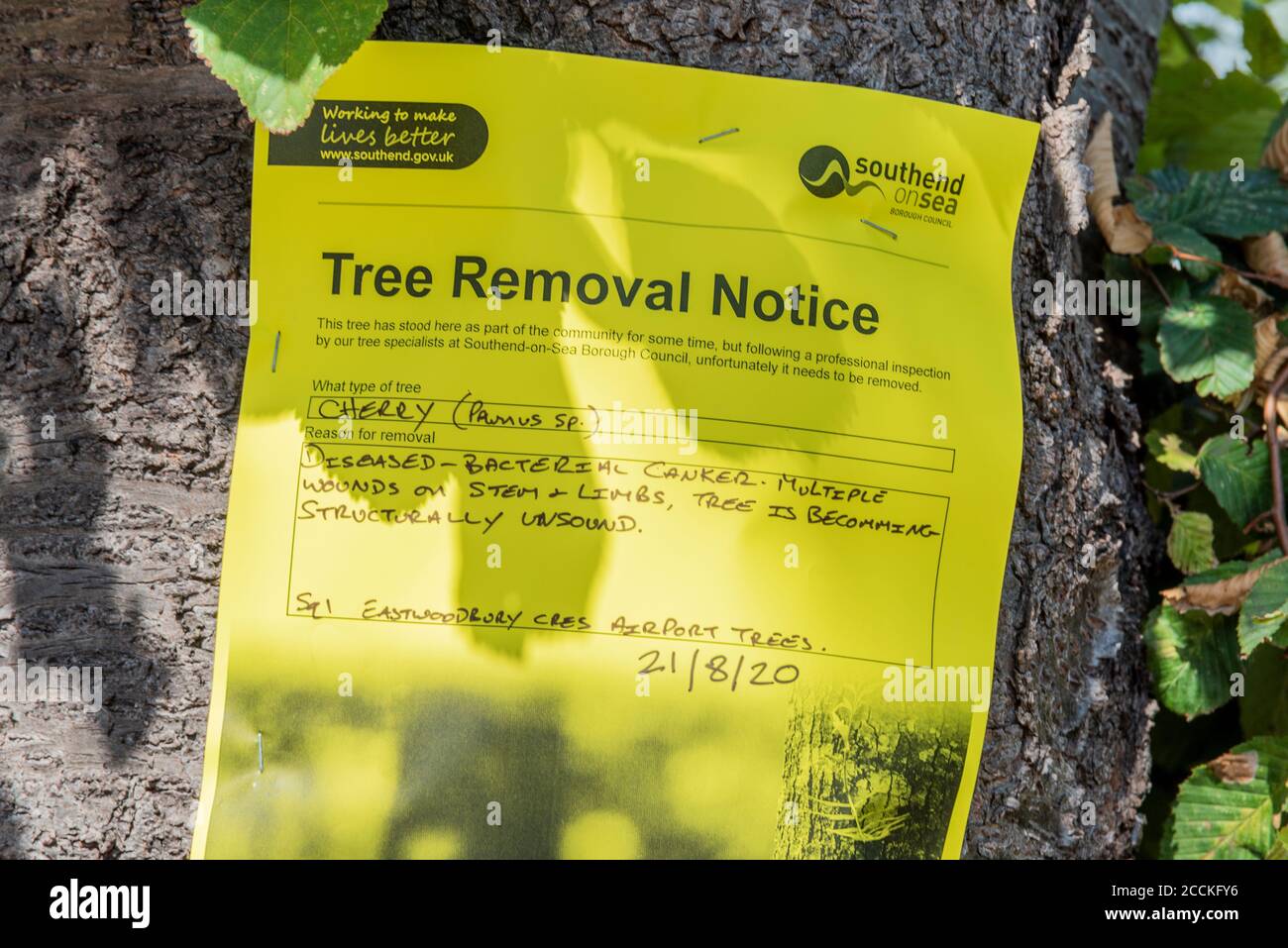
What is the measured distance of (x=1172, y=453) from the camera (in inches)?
39.9

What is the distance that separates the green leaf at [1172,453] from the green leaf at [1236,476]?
0.01 m

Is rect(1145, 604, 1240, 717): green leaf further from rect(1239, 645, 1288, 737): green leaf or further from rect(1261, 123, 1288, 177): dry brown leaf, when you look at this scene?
rect(1261, 123, 1288, 177): dry brown leaf

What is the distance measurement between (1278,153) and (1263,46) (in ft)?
A: 1.69

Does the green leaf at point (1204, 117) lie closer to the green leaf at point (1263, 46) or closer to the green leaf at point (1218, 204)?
the green leaf at point (1263, 46)

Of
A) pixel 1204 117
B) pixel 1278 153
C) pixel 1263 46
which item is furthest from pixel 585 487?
pixel 1263 46

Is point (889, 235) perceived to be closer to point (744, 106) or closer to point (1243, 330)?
point (744, 106)

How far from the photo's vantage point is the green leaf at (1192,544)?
993mm

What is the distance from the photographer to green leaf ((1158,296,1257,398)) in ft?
3.29

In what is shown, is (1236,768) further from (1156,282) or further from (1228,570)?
(1156,282)

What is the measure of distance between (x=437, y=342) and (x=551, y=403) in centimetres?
11

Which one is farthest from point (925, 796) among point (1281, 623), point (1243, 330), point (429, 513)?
point (1243, 330)

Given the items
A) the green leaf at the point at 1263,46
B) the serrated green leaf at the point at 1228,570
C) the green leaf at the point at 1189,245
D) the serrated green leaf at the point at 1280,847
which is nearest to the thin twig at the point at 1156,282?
the green leaf at the point at 1189,245

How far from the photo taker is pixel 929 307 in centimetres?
88

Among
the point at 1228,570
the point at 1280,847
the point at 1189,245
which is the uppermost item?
the point at 1189,245
